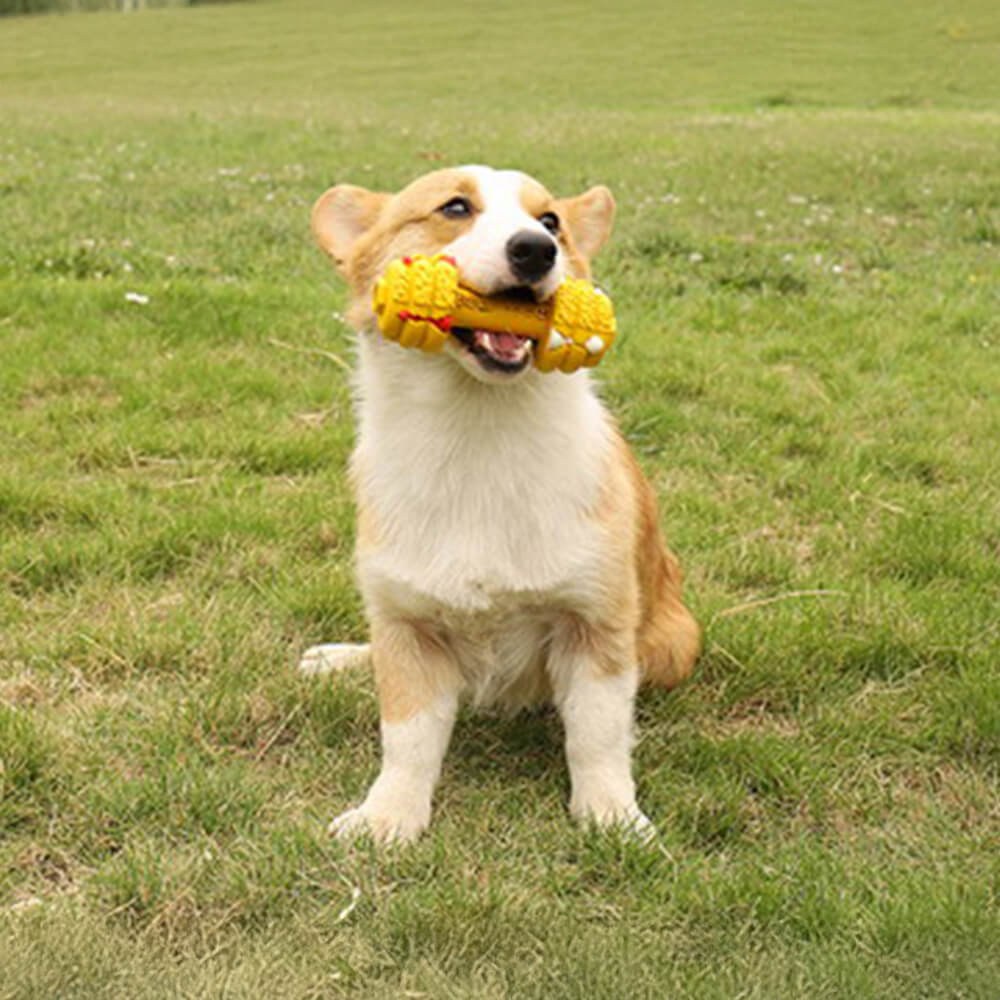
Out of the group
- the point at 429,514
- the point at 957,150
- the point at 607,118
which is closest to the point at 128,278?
the point at 429,514

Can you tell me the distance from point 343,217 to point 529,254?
729 millimetres

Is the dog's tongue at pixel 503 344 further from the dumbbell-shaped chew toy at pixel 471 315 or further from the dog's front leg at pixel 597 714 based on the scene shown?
the dog's front leg at pixel 597 714

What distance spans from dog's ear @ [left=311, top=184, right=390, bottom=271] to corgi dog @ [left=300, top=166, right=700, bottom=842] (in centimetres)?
16

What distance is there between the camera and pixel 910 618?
3619 millimetres

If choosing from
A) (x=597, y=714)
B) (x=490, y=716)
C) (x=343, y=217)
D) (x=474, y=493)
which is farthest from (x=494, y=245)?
(x=490, y=716)

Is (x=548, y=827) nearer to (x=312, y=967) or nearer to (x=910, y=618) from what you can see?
(x=312, y=967)

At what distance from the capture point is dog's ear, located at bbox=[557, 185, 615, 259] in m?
3.31

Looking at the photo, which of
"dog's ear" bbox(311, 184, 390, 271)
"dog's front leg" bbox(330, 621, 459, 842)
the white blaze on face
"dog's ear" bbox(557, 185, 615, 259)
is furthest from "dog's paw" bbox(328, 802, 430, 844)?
"dog's ear" bbox(557, 185, 615, 259)

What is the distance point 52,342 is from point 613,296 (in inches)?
119

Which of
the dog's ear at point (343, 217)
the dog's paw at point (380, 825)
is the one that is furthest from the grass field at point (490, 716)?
the dog's ear at point (343, 217)

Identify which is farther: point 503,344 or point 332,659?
point 332,659

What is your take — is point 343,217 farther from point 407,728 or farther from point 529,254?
point 407,728

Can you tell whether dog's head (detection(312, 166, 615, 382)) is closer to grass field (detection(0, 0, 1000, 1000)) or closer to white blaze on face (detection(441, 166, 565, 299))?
white blaze on face (detection(441, 166, 565, 299))

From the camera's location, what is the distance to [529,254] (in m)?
2.67
